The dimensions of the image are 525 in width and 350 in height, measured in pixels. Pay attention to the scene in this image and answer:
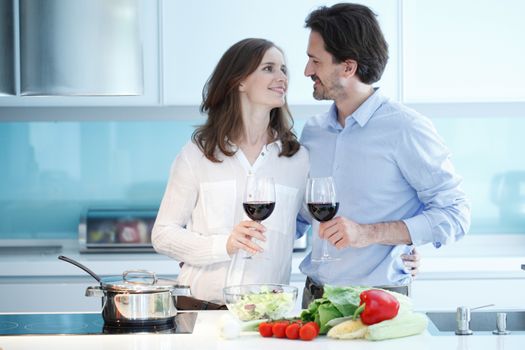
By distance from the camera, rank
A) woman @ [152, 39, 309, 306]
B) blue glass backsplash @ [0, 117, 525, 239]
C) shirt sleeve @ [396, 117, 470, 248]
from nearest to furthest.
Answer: shirt sleeve @ [396, 117, 470, 248] → woman @ [152, 39, 309, 306] → blue glass backsplash @ [0, 117, 525, 239]

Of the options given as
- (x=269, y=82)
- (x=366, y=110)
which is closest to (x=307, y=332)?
(x=366, y=110)

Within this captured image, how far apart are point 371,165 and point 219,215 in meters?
A: 0.51

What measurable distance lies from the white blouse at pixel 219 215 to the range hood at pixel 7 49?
1.31m

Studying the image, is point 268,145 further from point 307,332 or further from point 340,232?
point 307,332

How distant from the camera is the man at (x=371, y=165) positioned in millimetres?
3059

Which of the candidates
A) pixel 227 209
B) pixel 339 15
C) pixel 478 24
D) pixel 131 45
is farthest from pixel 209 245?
pixel 478 24

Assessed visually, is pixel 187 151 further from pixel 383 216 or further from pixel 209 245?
pixel 383 216

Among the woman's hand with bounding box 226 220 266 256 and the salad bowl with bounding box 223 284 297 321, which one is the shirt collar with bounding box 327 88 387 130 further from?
the salad bowl with bounding box 223 284 297 321

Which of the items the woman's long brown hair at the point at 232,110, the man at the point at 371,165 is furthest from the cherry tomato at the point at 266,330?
the woman's long brown hair at the point at 232,110

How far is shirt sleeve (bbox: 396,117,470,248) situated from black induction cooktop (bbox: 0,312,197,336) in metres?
0.76

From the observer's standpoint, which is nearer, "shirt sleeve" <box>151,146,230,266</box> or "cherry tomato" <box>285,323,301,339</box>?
"cherry tomato" <box>285,323,301,339</box>

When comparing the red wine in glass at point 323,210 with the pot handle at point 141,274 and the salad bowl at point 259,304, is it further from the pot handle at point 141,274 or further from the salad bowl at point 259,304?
Answer: the pot handle at point 141,274

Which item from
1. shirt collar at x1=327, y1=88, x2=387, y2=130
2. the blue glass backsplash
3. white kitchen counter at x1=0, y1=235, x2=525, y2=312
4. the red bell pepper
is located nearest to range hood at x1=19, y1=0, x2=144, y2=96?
white kitchen counter at x1=0, y1=235, x2=525, y2=312

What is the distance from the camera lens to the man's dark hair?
10.5 feet
